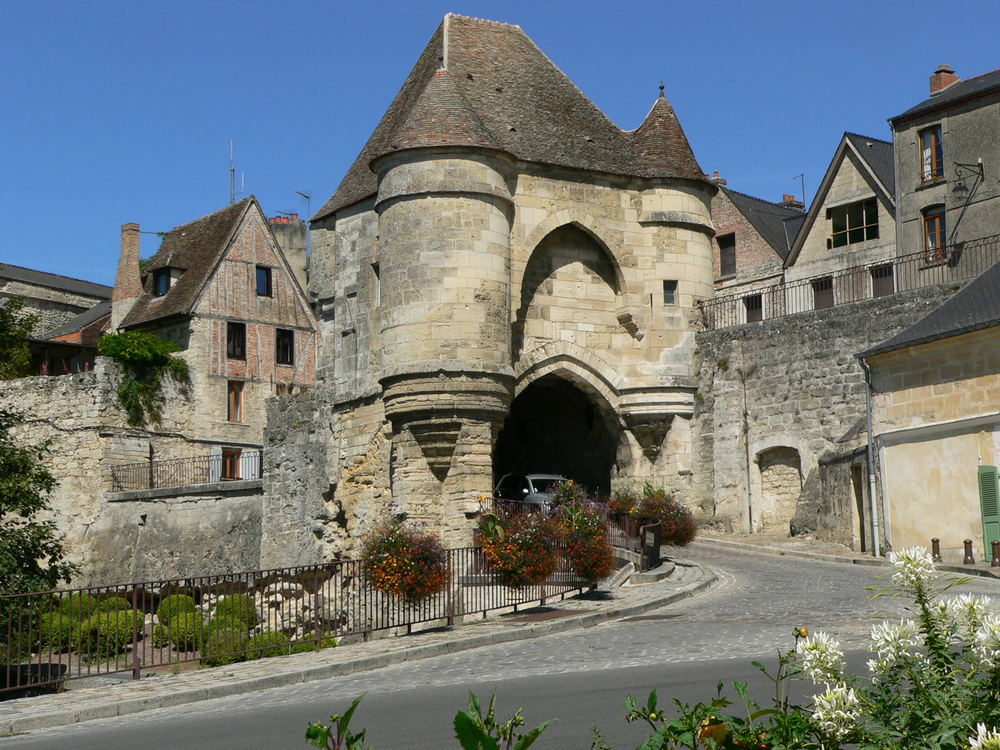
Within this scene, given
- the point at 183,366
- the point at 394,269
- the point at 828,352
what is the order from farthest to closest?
1. the point at 183,366
2. the point at 828,352
3. the point at 394,269

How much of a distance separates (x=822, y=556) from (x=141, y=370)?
2197 cm

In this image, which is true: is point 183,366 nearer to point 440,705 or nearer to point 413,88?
point 413,88

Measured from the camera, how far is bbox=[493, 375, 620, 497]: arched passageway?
2767 cm

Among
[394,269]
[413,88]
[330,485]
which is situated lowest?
[330,485]

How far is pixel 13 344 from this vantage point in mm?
40344

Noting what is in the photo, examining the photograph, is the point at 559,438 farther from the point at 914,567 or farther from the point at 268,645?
the point at 914,567

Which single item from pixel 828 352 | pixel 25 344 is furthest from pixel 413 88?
pixel 25 344

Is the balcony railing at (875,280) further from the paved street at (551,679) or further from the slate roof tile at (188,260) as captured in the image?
the slate roof tile at (188,260)

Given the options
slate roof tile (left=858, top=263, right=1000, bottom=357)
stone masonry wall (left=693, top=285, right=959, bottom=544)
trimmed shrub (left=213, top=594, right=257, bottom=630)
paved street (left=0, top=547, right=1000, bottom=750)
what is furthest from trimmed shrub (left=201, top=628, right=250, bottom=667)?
stone masonry wall (left=693, top=285, right=959, bottom=544)

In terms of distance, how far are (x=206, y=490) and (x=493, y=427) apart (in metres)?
11.8

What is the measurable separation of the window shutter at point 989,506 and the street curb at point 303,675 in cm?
559

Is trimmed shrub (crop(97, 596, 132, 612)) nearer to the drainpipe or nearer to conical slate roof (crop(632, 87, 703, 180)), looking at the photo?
the drainpipe

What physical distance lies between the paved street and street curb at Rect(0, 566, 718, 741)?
0.20 metres

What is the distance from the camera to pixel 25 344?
135ft
